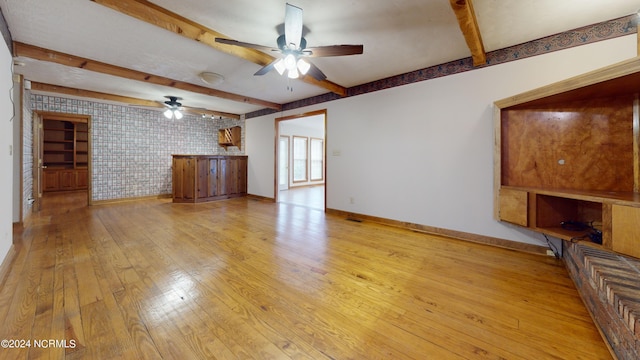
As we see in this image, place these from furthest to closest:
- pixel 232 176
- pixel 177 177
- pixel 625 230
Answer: pixel 232 176, pixel 177 177, pixel 625 230

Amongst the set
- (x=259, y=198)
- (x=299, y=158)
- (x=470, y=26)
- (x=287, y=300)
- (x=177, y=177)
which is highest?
(x=470, y=26)

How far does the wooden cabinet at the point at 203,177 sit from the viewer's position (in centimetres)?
602

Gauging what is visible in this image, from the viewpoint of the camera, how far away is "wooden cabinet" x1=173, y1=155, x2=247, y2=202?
19.8 feet

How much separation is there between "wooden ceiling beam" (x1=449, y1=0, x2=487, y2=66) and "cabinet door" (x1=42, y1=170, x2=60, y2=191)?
420 inches

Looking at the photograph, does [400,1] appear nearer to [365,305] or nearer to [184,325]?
[365,305]

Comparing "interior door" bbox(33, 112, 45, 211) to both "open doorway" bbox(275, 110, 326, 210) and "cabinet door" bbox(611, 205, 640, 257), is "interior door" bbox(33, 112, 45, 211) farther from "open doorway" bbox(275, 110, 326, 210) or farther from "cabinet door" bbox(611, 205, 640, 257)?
"cabinet door" bbox(611, 205, 640, 257)

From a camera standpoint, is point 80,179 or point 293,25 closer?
point 293,25

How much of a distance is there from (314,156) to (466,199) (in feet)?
25.3

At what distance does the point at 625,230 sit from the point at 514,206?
1.02 meters

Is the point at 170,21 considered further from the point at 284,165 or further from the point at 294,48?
the point at 284,165

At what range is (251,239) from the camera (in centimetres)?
328

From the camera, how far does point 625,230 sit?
166 cm

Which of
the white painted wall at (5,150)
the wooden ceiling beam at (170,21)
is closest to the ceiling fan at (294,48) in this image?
the wooden ceiling beam at (170,21)

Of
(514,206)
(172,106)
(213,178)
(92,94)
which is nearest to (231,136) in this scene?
(213,178)
